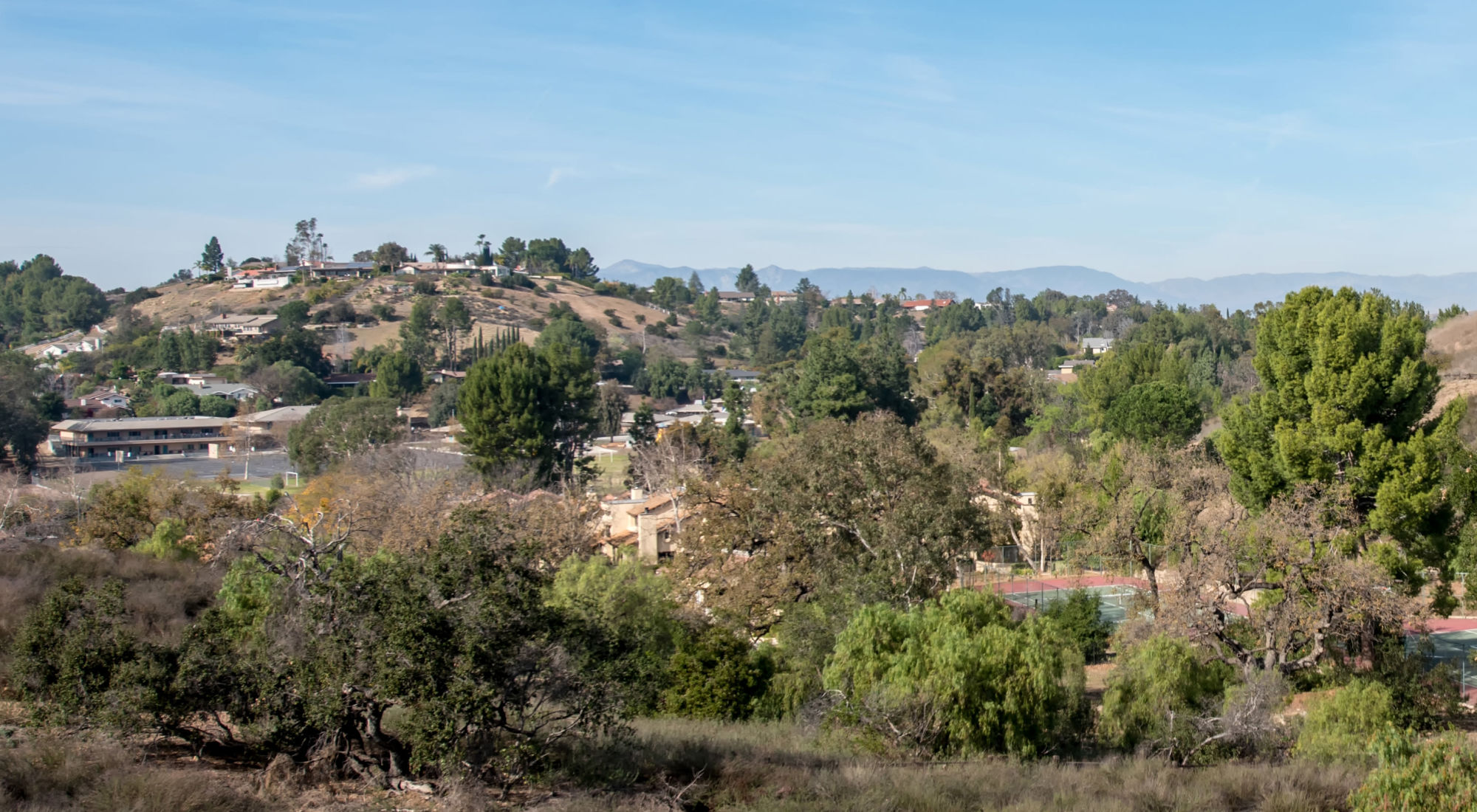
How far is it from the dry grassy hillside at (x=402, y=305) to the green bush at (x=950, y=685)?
8777 centimetres

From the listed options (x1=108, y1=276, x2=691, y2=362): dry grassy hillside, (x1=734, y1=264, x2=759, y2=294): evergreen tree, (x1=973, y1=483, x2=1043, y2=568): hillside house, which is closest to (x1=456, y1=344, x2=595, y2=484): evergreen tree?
(x1=973, y1=483, x2=1043, y2=568): hillside house

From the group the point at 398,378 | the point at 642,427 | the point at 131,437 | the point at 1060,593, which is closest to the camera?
the point at 1060,593

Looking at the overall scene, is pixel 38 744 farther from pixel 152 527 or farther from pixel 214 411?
pixel 214 411

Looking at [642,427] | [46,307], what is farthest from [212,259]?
[642,427]

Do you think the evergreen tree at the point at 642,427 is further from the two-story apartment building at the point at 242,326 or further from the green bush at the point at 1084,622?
the two-story apartment building at the point at 242,326

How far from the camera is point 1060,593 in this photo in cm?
2541

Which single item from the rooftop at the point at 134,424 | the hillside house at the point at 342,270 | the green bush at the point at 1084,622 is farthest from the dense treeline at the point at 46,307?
the green bush at the point at 1084,622

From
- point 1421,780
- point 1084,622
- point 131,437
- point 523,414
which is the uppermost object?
point 1421,780

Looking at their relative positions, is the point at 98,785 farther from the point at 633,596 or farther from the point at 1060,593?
the point at 1060,593

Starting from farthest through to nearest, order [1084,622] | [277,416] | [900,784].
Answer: [277,416] < [1084,622] < [900,784]

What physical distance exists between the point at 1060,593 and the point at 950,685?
14.3 metres

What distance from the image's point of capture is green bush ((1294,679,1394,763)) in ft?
42.0

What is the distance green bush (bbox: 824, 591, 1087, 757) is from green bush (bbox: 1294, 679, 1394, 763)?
8.57ft

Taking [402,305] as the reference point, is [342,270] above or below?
above
